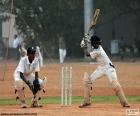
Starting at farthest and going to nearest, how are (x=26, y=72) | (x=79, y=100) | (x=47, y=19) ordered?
(x=47, y=19)
(x=79, y=100)
(x=26, y=72)

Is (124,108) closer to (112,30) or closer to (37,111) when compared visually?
(37,111)

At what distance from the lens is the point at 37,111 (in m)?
15.6

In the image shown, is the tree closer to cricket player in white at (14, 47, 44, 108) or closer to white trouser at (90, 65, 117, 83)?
cricket player in white at (14, 47, 44, 108)

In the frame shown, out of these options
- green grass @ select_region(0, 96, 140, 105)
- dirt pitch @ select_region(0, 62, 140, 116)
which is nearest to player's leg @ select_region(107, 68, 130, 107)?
dirt pitch @ select_region(0, 62, 140, 116)

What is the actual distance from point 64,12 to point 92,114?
33835mm

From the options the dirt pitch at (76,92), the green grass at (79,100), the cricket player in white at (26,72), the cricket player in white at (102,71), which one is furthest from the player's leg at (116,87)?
the green grass at (79,100)

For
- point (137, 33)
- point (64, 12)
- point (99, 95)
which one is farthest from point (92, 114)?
point (137, 33)

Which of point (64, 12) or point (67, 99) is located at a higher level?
point (64, 12)

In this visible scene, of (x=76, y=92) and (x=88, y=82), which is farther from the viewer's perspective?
(x=76, y=92)

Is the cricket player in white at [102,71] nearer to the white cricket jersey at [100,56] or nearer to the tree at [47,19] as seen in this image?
the white cricket jersey at [100,56]

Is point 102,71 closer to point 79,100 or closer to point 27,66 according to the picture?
point 27,66

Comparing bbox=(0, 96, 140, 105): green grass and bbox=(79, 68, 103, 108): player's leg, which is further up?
bbox=(79, 68, 103, 108): player's leg

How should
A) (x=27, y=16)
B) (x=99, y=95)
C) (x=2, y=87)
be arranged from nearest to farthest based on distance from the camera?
(x=99, y=95) < (x=2, y=87) < (x=27, y=16)

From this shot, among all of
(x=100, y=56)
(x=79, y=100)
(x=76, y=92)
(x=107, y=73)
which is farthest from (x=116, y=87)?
(x=76, y=92)
